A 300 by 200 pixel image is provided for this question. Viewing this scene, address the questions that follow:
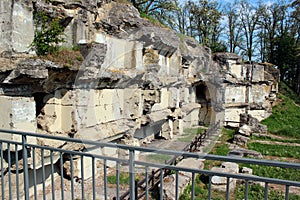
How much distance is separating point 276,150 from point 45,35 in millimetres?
10068

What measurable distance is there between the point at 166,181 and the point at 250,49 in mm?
26929

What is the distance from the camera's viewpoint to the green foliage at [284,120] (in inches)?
605

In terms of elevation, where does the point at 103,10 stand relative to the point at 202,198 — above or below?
above

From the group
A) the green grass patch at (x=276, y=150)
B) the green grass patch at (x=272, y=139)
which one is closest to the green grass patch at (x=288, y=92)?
the green grass patch at (x=272, y=139)

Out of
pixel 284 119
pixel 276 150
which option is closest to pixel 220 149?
pixel 276 150

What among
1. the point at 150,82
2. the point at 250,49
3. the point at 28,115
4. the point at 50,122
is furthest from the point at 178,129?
the point at 250,49

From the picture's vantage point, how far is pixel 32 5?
18.2ft

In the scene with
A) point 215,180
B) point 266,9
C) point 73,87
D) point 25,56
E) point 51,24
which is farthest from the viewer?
point 266,9

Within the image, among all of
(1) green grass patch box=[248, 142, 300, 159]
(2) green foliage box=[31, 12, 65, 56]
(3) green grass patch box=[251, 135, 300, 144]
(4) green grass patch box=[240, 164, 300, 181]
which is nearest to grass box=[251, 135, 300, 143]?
(3) green grass patch box=[251, 135, 300, 144]

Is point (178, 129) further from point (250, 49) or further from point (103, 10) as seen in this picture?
point (250, 49)

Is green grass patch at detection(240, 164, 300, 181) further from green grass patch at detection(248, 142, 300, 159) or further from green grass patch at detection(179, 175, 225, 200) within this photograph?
green grass patch at detection(248, 142, 300, 159)

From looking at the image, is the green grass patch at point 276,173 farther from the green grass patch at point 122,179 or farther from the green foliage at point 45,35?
the green foliage at point 45,35

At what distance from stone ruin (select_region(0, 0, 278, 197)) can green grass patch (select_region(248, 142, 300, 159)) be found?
2.61m

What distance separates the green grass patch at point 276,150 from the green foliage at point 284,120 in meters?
3.15
